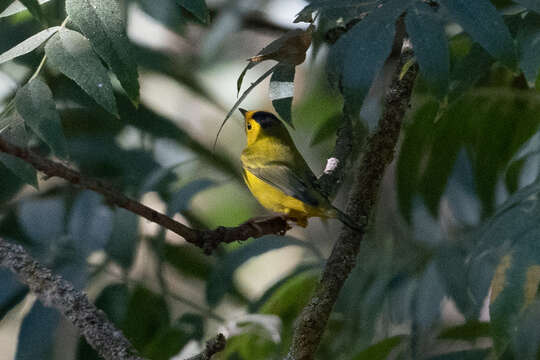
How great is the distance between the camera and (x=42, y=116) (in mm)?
1192

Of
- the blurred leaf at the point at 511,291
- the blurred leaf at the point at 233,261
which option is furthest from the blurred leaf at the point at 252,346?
the blurred leaf at the point at 511,291

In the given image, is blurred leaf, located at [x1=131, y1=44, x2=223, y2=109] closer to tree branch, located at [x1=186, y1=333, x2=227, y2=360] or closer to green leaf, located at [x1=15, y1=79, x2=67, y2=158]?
green leaf, located at [x1=15, y1=79, x2=67, y2=158]

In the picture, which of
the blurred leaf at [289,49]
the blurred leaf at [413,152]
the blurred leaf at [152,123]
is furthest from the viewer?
the blurred leaf at [152,123]

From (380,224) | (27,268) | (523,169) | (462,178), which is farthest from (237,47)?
(27,268)

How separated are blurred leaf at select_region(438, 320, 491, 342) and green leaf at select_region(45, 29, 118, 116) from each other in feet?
3.50

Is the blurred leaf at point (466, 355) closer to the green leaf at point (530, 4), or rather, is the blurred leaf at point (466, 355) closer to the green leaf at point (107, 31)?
the green leaf at point (530, 4)

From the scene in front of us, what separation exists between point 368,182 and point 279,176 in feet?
1.28

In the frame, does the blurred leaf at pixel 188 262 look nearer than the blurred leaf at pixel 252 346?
No

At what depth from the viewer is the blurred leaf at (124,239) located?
1890mm

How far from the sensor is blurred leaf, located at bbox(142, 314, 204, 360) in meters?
1.83

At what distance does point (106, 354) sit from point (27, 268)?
211mm

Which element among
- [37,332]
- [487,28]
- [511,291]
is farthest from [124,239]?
[487,28]

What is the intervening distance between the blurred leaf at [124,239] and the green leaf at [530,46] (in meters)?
1.06

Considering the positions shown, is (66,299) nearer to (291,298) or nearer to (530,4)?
(291,298)
